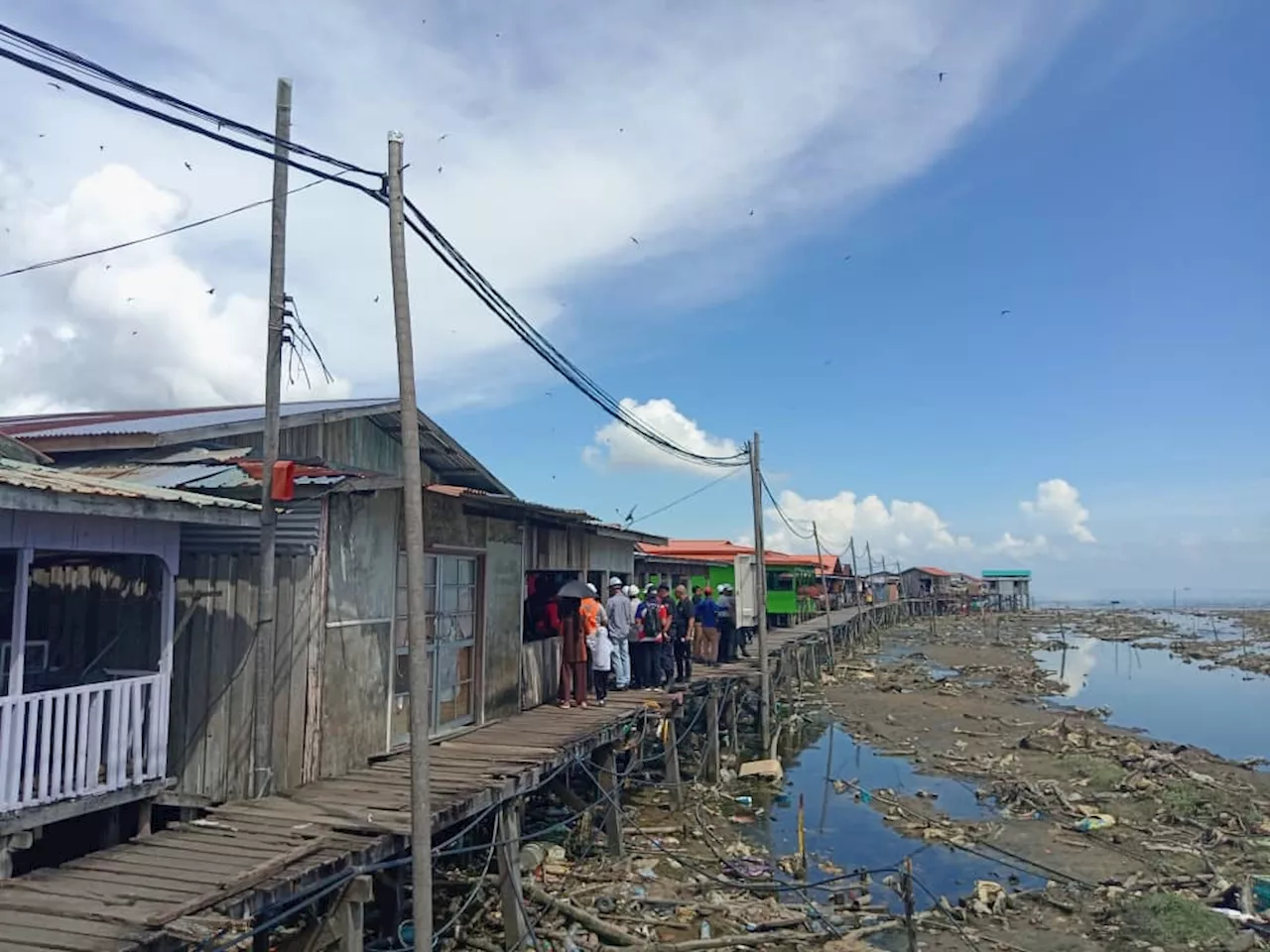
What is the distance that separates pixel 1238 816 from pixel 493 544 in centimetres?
1294

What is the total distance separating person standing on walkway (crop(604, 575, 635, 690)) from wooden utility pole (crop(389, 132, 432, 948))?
8866 mm

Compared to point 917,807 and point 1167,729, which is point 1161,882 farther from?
point 1167,729

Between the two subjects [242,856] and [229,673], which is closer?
[242,856]

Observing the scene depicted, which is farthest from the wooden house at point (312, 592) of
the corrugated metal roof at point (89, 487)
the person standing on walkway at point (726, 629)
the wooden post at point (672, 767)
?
the person standing on walkway at point (726, 629)

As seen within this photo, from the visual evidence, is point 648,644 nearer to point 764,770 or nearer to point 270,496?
point 764,770

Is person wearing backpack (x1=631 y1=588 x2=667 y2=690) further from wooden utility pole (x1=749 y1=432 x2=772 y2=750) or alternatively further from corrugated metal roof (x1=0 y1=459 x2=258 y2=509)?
corrugated metal roof (x1=0 y1=459 x2=258 y2=509)

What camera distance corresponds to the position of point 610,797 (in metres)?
12.1

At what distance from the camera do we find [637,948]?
8867mm

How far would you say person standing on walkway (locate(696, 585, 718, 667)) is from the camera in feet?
69.7

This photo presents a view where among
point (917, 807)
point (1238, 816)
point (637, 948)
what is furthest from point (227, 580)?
point (1238, 816)

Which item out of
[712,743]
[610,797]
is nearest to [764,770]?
[712,743]

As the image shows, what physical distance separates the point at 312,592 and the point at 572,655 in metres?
6.57

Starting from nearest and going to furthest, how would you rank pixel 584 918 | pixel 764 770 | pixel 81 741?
pixel 81 741 < pixel 584 918 < pixel 764 770

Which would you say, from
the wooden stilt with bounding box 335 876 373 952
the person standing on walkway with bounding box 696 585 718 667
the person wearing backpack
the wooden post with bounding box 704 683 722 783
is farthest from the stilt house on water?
the person standing on walkway with bounding box 696 585 718 667
